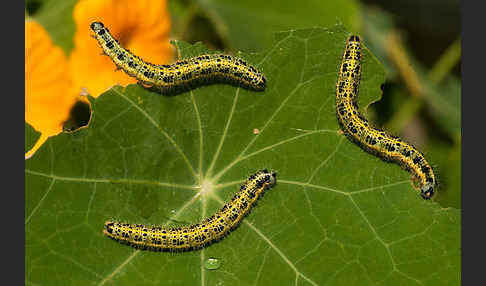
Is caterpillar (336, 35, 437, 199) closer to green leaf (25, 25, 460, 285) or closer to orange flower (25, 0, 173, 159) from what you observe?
green leaf (25, 25, 460, 285)

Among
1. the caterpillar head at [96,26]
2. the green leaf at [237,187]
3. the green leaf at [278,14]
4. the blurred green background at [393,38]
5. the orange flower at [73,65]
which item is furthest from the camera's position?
the green leaf at [278,14]

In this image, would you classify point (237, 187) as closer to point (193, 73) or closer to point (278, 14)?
point (193, 73)

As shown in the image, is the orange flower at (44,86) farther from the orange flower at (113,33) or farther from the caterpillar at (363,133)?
the caterpillar at (363,133)

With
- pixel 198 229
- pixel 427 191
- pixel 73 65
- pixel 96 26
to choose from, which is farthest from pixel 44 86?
pixel 427 191

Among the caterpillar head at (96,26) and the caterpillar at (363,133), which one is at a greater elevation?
the caterpillar head at (96,26)

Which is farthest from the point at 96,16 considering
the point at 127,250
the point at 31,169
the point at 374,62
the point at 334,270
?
the point at 334,270

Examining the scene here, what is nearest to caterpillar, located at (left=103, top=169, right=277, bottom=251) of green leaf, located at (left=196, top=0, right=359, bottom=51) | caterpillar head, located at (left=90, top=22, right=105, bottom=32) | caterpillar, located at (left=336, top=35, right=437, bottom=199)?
caterpillar, located at (left=336, top=35, right=437, bottom=199)

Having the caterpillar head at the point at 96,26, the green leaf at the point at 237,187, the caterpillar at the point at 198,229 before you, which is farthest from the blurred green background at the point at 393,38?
the caterpillar at the point at 198,229
